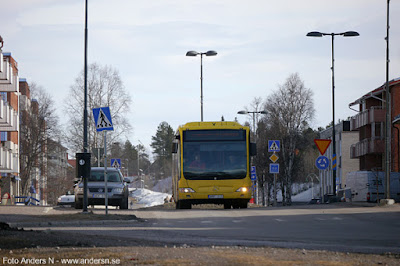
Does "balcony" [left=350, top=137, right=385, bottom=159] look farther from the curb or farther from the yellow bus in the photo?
the curb

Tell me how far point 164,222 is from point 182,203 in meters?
9.84

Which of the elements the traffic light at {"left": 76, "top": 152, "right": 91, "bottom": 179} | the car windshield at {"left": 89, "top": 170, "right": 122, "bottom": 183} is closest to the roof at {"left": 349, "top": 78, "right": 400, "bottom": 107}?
the car windshield at {"left": 89, "top": 170, "right": 122, "bottom": 183}

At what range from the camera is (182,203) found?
32.7m

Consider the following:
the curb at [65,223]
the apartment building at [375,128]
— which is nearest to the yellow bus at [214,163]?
the curb at [65,223]

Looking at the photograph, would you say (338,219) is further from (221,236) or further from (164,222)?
(221,236)

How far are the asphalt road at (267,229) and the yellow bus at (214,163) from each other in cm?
483

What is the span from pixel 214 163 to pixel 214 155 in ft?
1.00

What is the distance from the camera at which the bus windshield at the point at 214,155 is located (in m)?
31.5

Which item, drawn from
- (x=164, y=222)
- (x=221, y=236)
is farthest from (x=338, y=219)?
(x=221, y=236)

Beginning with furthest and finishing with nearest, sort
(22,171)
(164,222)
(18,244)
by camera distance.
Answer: (22,171), (164,222), (18,244)

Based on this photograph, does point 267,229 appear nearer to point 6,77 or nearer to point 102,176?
point 102,176

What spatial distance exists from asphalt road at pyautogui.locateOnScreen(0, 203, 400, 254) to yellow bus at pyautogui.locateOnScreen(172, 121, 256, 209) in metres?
4.83

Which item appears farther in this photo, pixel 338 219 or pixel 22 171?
pixel 22 171

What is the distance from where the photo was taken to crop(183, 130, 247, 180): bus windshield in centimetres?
3155
